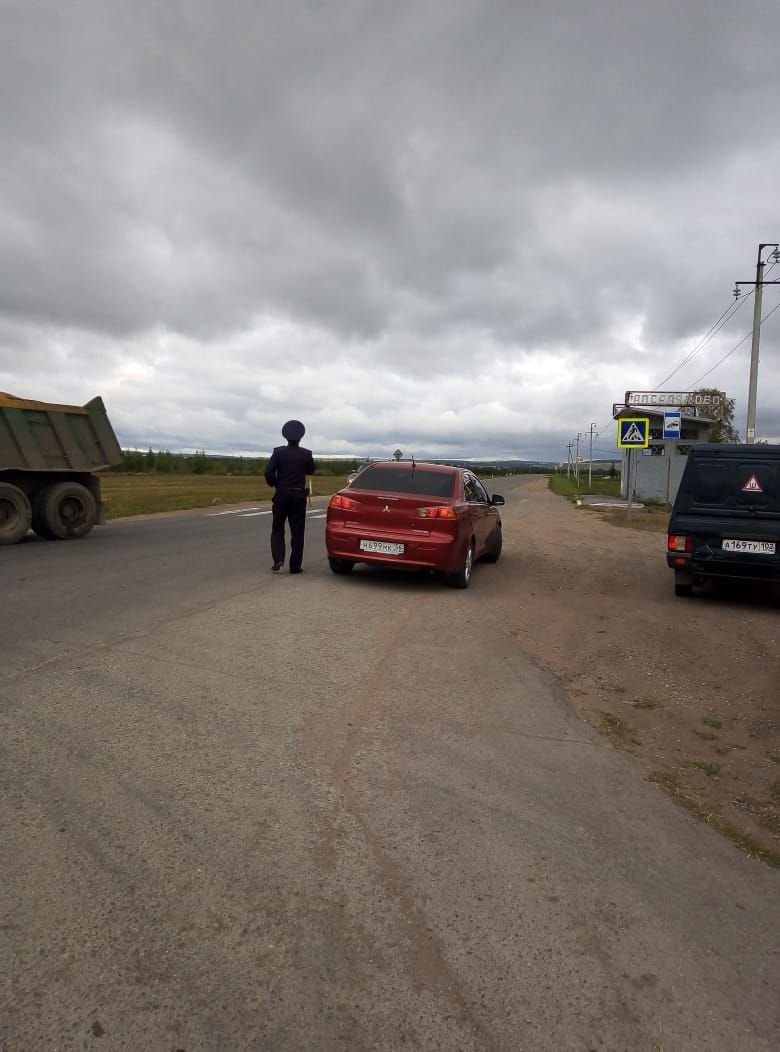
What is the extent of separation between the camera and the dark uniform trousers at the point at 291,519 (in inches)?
381

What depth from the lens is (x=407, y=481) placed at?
376 inches

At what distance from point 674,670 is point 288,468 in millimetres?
5440

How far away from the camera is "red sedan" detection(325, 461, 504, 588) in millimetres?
8969

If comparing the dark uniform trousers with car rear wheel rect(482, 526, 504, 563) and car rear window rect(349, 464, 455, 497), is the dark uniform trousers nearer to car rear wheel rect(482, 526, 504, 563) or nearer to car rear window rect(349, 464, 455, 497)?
car rear window rect(349, 464, 455, 497)

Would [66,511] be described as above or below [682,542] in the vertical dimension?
above

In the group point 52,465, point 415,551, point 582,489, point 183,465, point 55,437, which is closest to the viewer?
point 415,551

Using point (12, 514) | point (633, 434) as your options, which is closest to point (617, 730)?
point (12, 514)

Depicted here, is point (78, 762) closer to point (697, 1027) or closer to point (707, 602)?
point (697, 1027)

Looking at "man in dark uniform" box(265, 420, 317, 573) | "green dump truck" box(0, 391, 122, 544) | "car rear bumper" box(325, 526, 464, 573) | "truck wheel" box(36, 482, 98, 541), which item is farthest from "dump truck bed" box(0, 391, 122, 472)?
"car rear bumper" box(325, 526, 464, 573)

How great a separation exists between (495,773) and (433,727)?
0.68 metres

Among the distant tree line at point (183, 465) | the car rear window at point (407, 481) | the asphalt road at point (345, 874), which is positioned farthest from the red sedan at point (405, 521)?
the distant tree line at point (183, 465)

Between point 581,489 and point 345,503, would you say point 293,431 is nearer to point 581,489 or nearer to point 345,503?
point 345,503

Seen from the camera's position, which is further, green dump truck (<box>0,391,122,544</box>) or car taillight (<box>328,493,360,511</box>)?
green dump truck (<box>0,391,122,544</box>)

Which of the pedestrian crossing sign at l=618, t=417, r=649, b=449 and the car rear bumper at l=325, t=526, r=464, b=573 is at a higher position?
the pedestrian crossing sign at l=618, t=417, r=649, b=449
